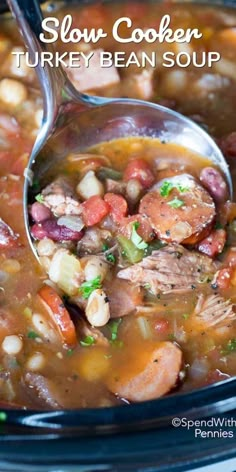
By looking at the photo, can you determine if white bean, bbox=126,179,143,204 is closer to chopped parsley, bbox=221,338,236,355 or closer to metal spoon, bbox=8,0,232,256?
metal spoon, bbox=8,0,232,256

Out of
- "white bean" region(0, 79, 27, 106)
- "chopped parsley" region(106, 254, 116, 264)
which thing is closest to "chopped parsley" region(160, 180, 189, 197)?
"chopped parsley" region(106, 254, 116, 264)

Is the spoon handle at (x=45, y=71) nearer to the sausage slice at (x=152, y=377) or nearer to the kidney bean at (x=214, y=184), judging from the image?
the kidney bean at (x=214, y=184)

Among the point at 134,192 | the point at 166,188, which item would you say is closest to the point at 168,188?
the point at 166,188

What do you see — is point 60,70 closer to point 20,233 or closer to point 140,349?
point 20,233

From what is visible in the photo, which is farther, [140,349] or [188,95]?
[188,95]

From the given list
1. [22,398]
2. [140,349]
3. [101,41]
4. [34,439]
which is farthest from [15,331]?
[101,41]

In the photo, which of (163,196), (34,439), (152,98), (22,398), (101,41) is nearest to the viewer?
(34,439)
